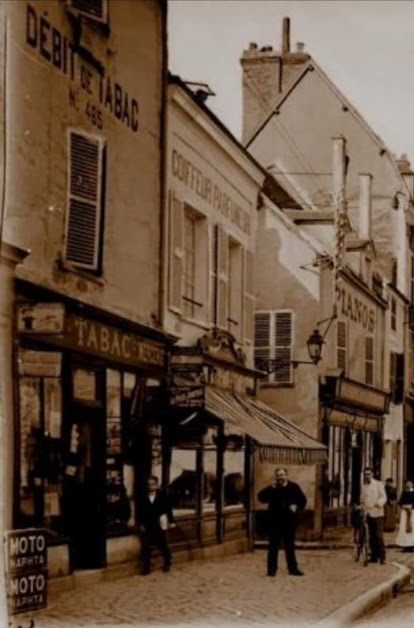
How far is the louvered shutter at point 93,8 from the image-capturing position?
6.23m

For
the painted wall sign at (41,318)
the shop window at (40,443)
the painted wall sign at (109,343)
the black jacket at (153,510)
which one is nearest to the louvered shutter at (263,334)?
the black jacket at (153,510)

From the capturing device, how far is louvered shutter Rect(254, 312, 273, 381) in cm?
1739

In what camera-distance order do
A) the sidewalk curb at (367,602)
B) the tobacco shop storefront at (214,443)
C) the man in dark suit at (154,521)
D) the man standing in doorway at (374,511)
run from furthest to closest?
the man standing in doorway at (374,511), the tobacco shop storefront at (214,443), the man in dark suit at (154,521), the sidewalk curb at (367,602)

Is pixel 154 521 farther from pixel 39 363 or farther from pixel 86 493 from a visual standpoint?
pixel 39 363

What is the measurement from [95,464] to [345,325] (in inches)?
359

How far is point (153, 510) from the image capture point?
9.54 m

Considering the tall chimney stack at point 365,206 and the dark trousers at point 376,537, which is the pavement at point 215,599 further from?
the tall chimney stack at point 365,206

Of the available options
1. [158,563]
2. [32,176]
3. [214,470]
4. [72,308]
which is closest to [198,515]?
[214,470]

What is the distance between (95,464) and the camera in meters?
8.33

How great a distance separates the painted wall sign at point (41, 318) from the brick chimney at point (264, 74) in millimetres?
1364

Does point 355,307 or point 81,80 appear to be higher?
point 355,307

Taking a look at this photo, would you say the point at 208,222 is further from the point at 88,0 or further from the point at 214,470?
the point at 88,0

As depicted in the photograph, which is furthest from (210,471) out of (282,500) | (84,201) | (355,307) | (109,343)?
(355,307)

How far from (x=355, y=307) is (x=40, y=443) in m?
10.6
